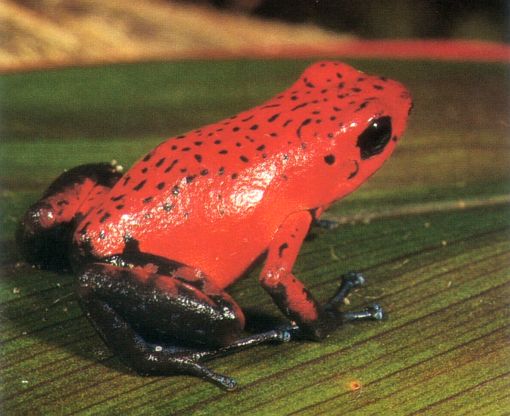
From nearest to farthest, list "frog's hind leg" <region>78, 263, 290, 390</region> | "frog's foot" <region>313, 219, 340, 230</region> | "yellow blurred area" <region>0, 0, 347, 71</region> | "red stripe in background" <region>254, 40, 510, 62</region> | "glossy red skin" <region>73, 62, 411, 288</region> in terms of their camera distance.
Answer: "frog's hind leg" <region>78, 263, 290, 390</region> → "glossy red skin" <region>73, 62, 411, 288</region> → "frog's foot" <region>313, 219, 340, 230</region> → "red stripe in background" <region>254, 40, 510, 62</region> → "yellow blurred area" <region>0, 0, 347, 71</region>

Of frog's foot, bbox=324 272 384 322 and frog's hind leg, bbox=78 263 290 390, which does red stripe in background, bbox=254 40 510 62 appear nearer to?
frog's foot, bbox=324 272 384 322

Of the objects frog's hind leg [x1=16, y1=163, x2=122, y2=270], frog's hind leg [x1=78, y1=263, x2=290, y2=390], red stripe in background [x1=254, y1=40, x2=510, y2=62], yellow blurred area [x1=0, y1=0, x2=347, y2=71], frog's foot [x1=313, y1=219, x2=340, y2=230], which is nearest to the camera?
frog's hind leg [x1=78, y1=263, x2=290, y2=390]

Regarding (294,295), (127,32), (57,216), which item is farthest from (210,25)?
(294,295)

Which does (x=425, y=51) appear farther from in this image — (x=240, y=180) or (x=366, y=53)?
(x=240, y=180)

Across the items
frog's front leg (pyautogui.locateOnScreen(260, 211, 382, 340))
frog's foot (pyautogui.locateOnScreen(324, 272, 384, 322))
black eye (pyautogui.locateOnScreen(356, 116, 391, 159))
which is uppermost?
black eye (pyautogui.locateOnScreen(356, 116, 391, 159))

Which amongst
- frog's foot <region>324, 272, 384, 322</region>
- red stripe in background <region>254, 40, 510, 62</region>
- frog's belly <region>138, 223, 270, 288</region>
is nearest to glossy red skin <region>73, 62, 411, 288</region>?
frog's belly <region>138, 223, 270, 288</region>

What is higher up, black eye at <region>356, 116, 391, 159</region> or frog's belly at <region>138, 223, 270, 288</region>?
black eye at <region>356, 116, 391, 159</region>

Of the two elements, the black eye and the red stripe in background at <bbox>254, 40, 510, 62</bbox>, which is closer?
the black eye
